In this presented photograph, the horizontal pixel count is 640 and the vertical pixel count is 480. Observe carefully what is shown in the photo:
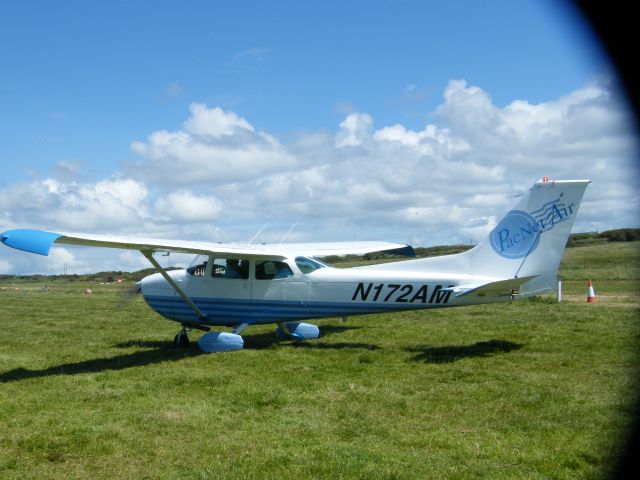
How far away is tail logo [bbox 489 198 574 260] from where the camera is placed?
9562 millimetres

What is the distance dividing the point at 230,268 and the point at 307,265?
1.57 meters

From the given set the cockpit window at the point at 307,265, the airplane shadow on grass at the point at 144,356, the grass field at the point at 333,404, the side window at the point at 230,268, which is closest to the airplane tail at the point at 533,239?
the grass field at the point at 333,404

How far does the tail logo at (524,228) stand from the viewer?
956 centimetres

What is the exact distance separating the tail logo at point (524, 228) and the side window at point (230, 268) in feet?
15.3

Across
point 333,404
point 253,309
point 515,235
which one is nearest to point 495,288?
point 515,235

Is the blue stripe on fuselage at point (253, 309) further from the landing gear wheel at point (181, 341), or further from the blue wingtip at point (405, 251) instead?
the blue wingtip at point (405, 251)

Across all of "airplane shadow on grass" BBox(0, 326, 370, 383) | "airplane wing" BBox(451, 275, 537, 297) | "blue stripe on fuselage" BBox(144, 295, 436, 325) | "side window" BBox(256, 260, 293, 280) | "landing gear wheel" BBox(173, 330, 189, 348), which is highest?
"side window" BBox(256, 260, 293, 280)

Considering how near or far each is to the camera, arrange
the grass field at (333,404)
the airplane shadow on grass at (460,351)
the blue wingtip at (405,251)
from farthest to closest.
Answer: the blue wingtip at (405,251)
the airplane shadow on grass at (460,351)
the grass field at (333,404)

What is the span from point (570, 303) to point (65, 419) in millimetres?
14467

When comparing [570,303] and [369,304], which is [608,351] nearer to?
[369,304]

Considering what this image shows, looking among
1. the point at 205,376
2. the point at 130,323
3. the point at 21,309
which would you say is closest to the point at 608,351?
the point at 205,376

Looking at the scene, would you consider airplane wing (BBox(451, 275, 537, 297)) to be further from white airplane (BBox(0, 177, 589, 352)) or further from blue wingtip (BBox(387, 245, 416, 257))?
blue wingtip (BBox(387, 245, 416, 257))

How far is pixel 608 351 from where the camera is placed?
30.8 ft

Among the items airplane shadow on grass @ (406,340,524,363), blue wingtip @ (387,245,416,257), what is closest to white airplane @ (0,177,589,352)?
airplane shadow on grass @ (406,340,524,363)
